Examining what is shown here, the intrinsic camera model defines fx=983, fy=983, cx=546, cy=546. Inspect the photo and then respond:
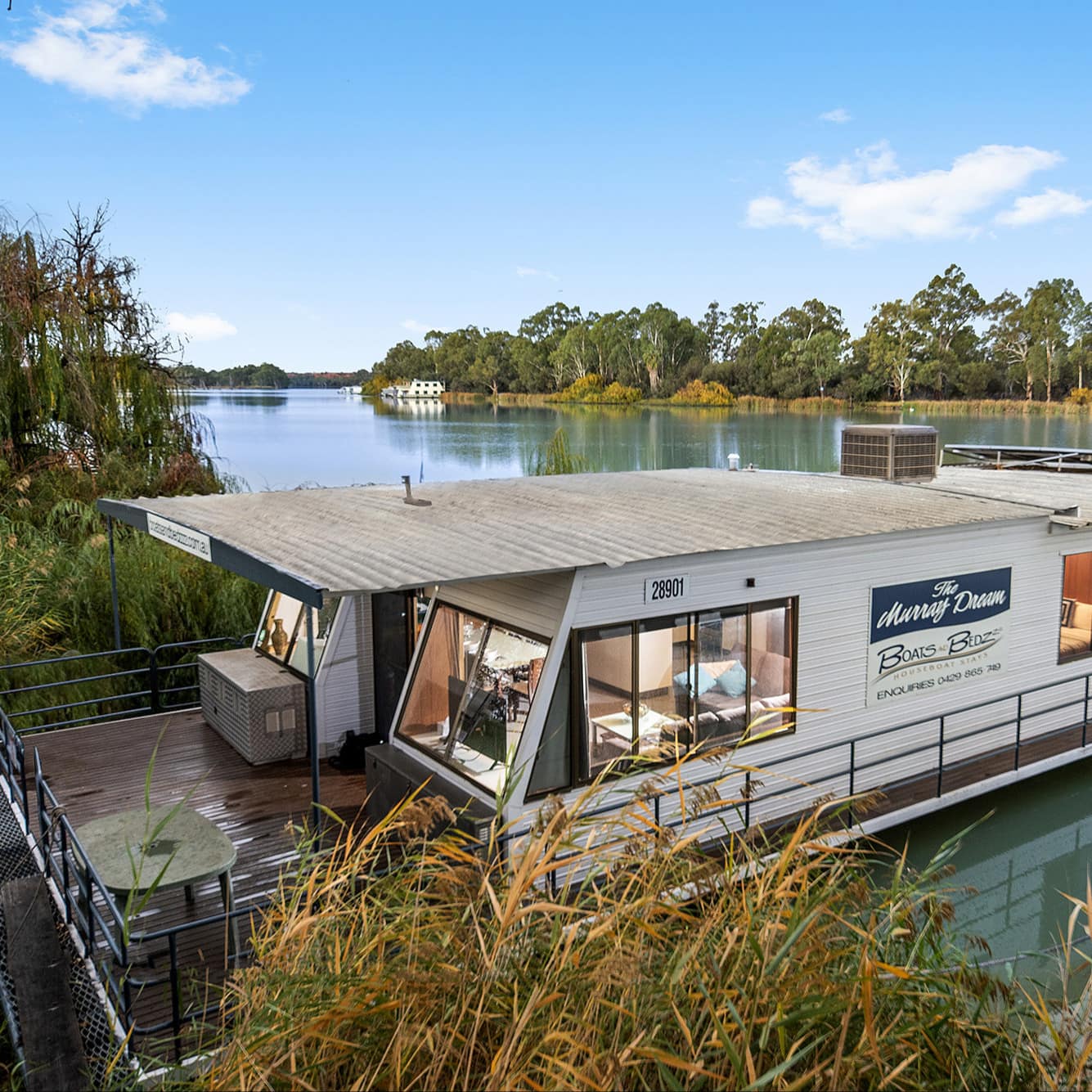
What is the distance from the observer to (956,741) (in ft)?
32.8

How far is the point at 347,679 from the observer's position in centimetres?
957

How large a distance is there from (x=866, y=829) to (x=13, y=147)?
775 inches

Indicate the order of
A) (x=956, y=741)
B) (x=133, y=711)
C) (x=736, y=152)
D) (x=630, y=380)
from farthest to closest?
(x=630, y=380), (x=736, y=152), (x=133, y=711), (x=956, y=741)

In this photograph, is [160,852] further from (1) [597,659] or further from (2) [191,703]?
(2) [191,703]

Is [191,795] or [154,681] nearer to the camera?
[191,795]

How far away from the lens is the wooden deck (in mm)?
6066

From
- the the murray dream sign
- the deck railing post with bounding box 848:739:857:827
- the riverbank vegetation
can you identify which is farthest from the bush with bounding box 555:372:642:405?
the deck railing post with bounding box 848:739:857:827

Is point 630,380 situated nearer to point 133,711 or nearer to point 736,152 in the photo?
point 736,152

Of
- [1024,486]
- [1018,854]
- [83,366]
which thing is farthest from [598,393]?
[1018,854]

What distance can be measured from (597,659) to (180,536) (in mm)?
3518

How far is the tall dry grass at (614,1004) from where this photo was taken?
3016mm

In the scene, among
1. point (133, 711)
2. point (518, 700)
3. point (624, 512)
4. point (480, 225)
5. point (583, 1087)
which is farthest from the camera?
point (480, 225)

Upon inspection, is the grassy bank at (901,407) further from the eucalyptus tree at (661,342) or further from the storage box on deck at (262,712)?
the storage box on deck at (262,712)

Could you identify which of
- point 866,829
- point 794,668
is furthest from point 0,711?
point 866,829
